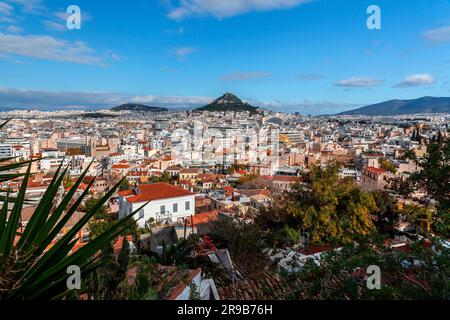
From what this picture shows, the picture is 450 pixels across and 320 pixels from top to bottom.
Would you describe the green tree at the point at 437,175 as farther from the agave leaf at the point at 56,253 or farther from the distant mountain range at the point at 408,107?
the distant mountain range at the point at 408,107

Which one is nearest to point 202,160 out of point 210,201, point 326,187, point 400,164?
point 400,164

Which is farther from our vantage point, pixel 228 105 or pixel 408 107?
pixel 408 107

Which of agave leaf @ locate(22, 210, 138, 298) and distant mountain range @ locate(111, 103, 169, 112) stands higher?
distant mountain range @ locate(111, 103, 169, 112)

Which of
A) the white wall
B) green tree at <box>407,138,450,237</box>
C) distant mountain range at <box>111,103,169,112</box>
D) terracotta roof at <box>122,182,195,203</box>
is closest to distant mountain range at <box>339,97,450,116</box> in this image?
distant mountain range at <box>111,103,169,112</box>

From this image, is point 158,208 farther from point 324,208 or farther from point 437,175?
point 437,175

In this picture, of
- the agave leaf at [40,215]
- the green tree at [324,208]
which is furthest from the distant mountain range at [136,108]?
the agave leaf at [40,215]

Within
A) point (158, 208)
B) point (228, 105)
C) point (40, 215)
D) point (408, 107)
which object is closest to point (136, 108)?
point (228, 105)

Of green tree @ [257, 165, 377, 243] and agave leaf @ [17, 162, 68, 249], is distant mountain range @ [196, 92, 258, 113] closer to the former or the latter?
green tree @ [257, 165, 377, 243]
